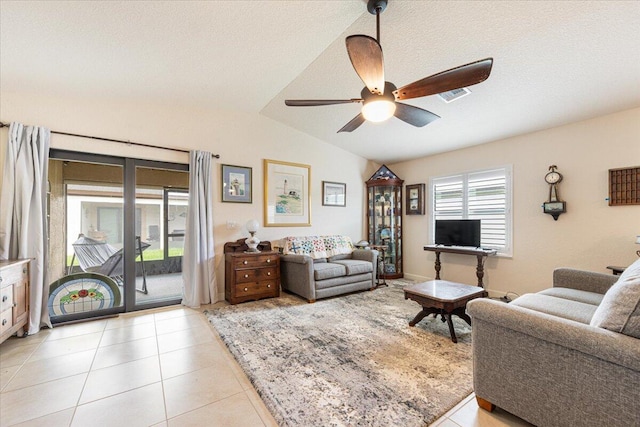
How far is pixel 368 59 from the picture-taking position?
5.54 ft

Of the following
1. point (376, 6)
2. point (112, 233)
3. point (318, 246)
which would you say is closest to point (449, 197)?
point (318, 246)

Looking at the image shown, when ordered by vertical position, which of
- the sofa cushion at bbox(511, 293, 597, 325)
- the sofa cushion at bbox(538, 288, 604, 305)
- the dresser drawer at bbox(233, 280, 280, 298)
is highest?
the sofa cushion at bbox(511, 293, 597, 325)

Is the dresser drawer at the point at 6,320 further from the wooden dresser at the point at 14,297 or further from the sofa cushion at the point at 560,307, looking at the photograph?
the sofa cushion at the point at 560,307

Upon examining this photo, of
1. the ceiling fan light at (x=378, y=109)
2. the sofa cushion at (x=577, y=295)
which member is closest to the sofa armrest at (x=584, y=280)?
the sofa cushion at (x=577, y=295)

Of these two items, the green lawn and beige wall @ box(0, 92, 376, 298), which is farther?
the green lawn

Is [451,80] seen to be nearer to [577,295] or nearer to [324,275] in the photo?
[577,295]

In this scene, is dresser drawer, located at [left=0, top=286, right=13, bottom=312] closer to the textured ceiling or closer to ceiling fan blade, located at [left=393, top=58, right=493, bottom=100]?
the textured ceiling

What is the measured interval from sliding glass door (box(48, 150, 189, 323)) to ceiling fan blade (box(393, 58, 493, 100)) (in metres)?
3.10

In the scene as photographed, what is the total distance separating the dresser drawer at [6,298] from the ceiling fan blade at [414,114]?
367cm

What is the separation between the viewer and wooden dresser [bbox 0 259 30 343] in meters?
2.23

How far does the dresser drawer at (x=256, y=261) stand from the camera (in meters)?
3.63

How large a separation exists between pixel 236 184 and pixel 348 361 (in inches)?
115

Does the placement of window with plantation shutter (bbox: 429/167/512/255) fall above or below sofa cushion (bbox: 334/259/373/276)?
above

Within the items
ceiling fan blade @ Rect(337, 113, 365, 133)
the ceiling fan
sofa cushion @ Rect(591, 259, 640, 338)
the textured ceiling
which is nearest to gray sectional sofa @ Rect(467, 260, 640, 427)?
sofa cushion @ Rect(591, 259, 640, 338)
